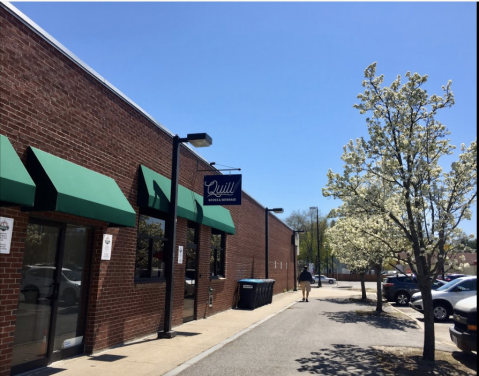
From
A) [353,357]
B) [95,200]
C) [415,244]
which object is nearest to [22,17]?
[95,200]

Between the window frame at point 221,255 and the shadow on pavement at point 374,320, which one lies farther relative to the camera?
the window frame at point 221,255

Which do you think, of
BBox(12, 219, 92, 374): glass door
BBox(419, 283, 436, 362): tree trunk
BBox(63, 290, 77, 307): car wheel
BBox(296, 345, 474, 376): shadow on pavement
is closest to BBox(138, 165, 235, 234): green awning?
BBox(12, 219, 92, 374): glass door

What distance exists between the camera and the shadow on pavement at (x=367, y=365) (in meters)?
6.52

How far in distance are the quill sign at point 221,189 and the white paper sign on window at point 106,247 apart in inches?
164

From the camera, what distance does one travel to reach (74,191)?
6.16 metres

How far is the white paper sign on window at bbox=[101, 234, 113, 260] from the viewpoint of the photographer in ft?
24.6

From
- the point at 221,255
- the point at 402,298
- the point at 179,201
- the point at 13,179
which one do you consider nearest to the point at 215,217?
the point at 221,255

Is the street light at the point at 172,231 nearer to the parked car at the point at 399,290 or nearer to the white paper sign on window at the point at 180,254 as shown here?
the white paper sign on window at the point at 180,254

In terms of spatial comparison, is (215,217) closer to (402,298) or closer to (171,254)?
(171,254)

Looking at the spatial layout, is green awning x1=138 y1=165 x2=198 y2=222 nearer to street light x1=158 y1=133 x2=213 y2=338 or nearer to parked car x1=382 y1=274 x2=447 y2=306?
street light x1=158 y1=133 x2=213 y2=338

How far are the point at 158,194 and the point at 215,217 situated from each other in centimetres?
394

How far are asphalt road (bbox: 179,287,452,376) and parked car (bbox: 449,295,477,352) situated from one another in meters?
1.44

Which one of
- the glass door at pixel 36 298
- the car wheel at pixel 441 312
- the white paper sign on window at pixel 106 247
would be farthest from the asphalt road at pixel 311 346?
the white paper sign on window at pixel 106 247

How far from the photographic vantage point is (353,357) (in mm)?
7652
